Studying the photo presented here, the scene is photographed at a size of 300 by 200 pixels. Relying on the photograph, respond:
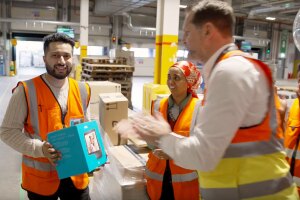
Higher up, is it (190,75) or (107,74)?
(190,75)

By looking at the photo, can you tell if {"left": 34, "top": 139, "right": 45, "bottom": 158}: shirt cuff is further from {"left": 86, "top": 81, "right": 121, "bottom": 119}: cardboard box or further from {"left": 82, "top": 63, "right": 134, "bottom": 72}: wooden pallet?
{"left": 82, "top": 63, "right": 134, "bottom": 72}: wooden pallet

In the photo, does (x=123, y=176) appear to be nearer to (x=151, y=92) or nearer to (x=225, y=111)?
(x=225, y=111)

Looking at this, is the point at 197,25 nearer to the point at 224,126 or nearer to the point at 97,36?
the point at 224,126

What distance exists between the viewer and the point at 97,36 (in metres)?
20.6

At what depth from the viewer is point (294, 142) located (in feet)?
7.70

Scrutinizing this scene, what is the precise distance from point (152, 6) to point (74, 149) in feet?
65.8

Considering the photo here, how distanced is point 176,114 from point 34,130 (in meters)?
1.11

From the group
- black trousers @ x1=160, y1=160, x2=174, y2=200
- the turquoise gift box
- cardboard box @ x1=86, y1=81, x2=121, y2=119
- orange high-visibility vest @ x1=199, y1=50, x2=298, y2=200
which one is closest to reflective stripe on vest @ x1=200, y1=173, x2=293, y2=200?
orange high-visibility vest @ x1=199, y1=50, x2=298, y2=200

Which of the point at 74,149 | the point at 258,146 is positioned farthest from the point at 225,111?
the point at 74,149

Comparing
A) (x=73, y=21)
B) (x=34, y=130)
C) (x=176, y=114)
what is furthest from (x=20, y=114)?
(x=73, y=21)

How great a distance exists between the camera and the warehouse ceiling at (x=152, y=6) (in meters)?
14.5

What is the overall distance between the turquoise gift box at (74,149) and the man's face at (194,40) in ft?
3.17

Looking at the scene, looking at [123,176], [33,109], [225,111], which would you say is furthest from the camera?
[123,176]

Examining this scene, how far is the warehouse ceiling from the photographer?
14.5m
